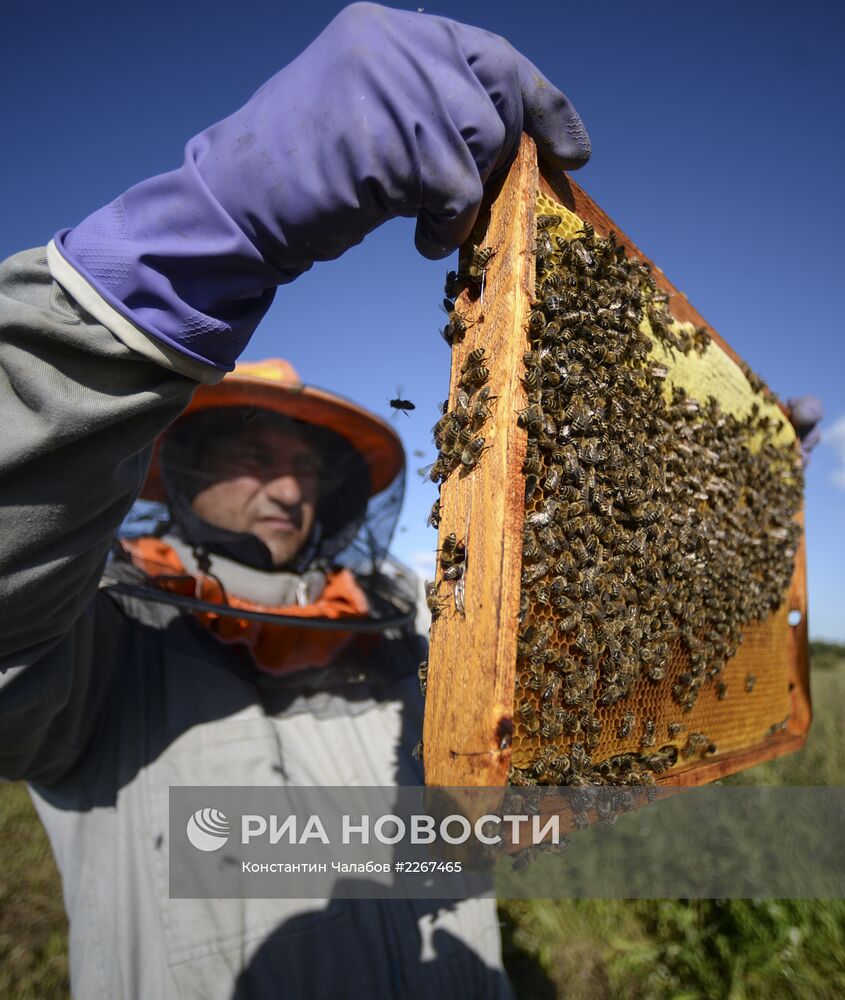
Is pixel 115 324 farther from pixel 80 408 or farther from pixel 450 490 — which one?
pixel 450 490

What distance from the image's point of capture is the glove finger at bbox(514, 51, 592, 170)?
1.93 m

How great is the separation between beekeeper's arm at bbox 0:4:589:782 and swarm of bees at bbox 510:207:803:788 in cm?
42

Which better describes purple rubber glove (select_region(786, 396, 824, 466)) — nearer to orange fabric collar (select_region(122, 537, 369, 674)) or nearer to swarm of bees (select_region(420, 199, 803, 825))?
swarm of bees (select_region(420, 199, 803, 825))

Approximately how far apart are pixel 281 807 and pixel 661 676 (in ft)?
6.13

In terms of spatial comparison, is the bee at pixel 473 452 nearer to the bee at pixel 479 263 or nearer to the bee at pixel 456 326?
the bee at pixel 456 326

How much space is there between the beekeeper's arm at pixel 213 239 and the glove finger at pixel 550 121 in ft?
0.25

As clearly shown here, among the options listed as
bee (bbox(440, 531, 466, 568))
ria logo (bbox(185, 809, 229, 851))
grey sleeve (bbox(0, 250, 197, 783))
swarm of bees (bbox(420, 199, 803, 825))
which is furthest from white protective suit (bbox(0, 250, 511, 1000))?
swarm of bees (bbox(420, 199, 803, 825))

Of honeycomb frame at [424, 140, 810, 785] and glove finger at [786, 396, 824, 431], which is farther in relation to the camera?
glove finger at [786, 396, 824, 431]

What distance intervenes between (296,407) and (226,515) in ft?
2.81

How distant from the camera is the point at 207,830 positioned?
9.11 ft

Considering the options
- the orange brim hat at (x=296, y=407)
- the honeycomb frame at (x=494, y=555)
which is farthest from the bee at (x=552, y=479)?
the orange brim hat at (x=296, y=407)

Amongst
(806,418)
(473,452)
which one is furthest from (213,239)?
(806,418)

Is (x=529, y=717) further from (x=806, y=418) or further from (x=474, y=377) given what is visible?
(x=806, y=418)

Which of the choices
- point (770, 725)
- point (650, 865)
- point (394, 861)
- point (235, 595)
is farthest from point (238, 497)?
point (650, 865)
